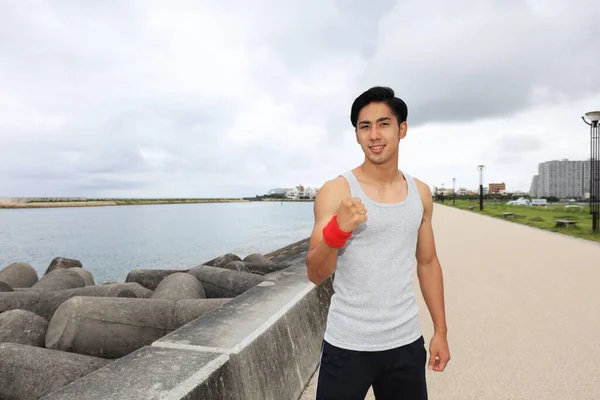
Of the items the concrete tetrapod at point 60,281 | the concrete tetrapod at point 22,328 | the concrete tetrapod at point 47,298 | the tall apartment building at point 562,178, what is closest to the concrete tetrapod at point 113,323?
the concrete tetrapod at point 22,328

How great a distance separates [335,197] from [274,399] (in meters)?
1.69

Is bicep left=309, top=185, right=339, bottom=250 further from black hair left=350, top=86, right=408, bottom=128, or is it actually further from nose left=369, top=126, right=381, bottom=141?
black hair left=350, top=86, right=408, bottom=128

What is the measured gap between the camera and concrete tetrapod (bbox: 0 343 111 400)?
334 cm

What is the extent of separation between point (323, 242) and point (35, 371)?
310 centimetres

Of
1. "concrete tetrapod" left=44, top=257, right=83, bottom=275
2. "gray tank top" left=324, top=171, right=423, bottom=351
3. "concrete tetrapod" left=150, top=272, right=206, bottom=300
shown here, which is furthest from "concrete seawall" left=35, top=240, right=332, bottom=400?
"concrete tetrapod" left=44, top=257, right=83, bottom=275

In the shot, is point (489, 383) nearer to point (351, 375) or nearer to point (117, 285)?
point (351, 375)

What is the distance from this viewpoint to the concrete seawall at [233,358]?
2068 mm

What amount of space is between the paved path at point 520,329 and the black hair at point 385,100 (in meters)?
2.49

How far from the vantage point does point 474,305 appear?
251 inches

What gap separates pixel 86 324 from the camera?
4.23 metres

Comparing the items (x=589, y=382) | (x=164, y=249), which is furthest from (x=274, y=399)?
(x=164, y=249)

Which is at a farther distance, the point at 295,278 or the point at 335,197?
the point at 295,278

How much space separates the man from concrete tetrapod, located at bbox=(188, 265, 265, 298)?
475 cm

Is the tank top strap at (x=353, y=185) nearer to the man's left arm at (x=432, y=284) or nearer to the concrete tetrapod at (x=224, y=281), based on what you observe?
A: the man's left arm at (x=432, y=284)
